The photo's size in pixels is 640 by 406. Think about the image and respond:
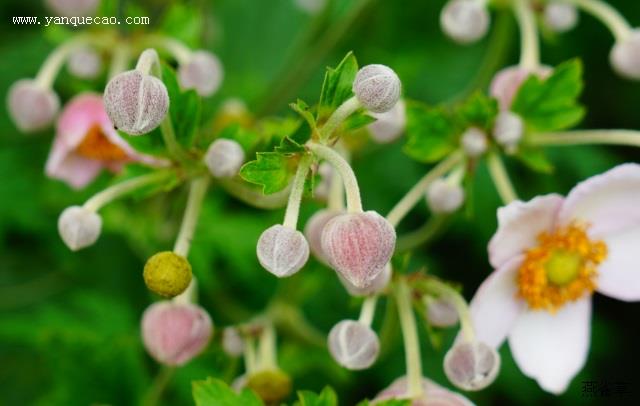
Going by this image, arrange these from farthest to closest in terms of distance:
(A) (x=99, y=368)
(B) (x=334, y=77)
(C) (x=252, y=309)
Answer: (C) (x=252, y=309) → (A) (x=99, y=368) → (B) (x=334, y=77)

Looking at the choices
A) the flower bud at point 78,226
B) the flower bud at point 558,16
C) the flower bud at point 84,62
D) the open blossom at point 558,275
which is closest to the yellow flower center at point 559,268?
the open blossom at point 558,275

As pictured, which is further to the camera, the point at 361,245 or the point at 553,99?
the point at 553,99

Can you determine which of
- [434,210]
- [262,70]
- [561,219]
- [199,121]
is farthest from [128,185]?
[262,70]

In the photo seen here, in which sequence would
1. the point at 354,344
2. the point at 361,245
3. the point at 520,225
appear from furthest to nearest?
the point at 520,225, the point at 354,344, the point at 361,245

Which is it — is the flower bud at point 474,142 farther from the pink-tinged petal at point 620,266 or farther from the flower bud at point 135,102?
the flower bud at point 135,102

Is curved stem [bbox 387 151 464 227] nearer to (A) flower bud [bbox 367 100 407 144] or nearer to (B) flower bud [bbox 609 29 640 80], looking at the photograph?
(A) flower bud [bbox 367 100 407 144]

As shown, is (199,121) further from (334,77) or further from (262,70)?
(262,70)

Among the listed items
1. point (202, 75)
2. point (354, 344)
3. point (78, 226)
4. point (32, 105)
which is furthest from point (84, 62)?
point (354, 344)

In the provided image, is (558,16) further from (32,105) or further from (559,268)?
(32,105)
